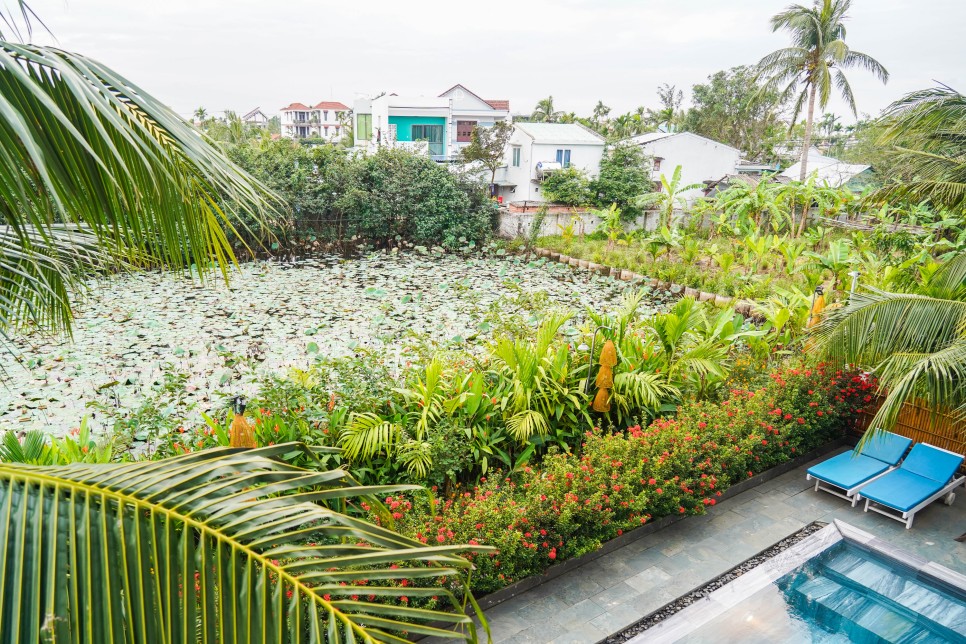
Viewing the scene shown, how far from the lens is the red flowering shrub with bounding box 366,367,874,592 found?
3451 millimetres

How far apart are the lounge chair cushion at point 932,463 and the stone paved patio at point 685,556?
0.26m

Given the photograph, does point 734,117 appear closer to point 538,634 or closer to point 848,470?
point 848,470

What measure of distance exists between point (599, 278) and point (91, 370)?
826 cm

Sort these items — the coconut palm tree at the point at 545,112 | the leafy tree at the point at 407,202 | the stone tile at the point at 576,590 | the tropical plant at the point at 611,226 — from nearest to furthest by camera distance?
the stone tile at the point at 576,590
the leafy tree at the point at 407,202
the tropical plant at the point at 611,226
the coconut palm tree at the point at 545,112

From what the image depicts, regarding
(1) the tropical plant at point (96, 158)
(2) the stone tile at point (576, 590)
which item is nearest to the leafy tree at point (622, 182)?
(2) the stone tile at point (576, 590)

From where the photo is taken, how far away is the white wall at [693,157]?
2195cm

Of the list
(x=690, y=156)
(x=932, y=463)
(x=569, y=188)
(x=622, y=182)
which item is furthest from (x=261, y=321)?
(x=690, y=156)

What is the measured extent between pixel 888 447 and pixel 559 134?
17.4 m

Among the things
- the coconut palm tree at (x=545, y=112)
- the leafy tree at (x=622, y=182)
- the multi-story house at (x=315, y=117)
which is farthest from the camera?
the multi-story house at (x=315, y=117)

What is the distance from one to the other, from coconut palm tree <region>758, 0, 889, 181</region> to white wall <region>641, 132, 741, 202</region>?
4119 millimetres

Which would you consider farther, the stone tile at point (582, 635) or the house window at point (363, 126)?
the house window at point (363, 126)

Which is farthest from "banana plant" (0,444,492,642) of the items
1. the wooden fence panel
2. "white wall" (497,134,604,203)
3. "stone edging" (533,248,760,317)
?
"white wall" (497,134,604,203)

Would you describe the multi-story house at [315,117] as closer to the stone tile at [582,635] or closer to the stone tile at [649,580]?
the stone tile at [649,580]

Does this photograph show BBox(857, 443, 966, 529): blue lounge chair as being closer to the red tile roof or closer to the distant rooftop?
the distant rooftop
